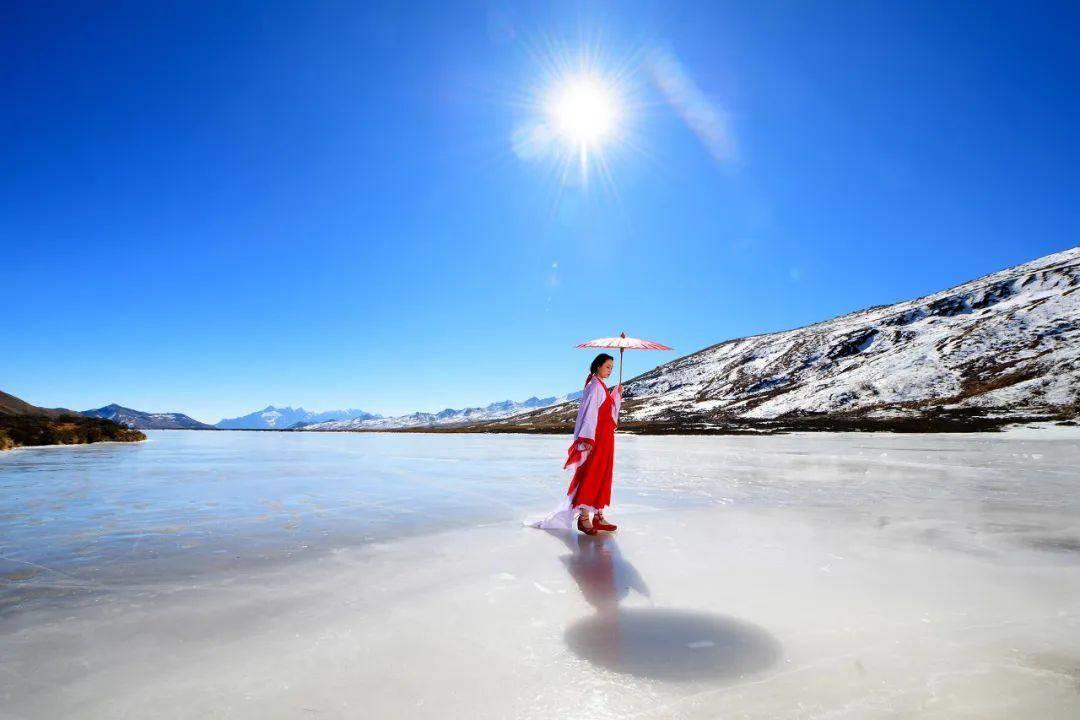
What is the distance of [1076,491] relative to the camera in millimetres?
11812

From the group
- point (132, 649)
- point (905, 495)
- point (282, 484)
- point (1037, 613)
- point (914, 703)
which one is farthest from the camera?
point (282, 484)

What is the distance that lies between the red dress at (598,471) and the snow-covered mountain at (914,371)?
71425 mm

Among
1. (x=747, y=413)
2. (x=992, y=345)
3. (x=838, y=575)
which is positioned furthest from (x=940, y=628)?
(x=992, y=345)

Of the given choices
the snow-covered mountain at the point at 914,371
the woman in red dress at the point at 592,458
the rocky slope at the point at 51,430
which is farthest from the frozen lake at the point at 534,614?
the snow-covered mountain at the point at 914,371

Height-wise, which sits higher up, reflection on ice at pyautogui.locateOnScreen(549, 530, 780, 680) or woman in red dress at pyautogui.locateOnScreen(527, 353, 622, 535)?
woman in red dress at pyautogui.locateOnScreen(527, 353, 622, 535)

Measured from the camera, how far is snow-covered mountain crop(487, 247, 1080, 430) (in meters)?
80.0

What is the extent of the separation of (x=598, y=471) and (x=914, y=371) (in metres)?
123

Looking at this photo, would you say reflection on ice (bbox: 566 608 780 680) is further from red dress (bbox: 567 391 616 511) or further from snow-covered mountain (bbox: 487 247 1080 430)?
snow-covered mountain (bbox: 487 247 1080 430)

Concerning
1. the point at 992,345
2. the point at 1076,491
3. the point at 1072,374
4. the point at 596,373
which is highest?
the point at 992,345

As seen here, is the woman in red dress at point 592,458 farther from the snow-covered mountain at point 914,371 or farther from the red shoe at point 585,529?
the snow-covered mountain at point 914,371

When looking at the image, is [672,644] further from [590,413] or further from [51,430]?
[51,430]

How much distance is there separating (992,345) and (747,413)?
48.5 metres

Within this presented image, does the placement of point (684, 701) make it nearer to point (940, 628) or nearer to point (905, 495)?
point (940, 628)

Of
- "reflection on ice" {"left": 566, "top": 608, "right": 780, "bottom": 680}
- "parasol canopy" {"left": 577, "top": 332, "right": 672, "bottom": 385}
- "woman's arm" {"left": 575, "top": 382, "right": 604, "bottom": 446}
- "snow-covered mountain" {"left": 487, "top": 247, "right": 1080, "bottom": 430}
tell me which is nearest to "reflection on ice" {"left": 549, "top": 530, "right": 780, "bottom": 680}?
"reflection on ice" {"left": 566, "top": 608, "right": 780, "bottom": 680}
